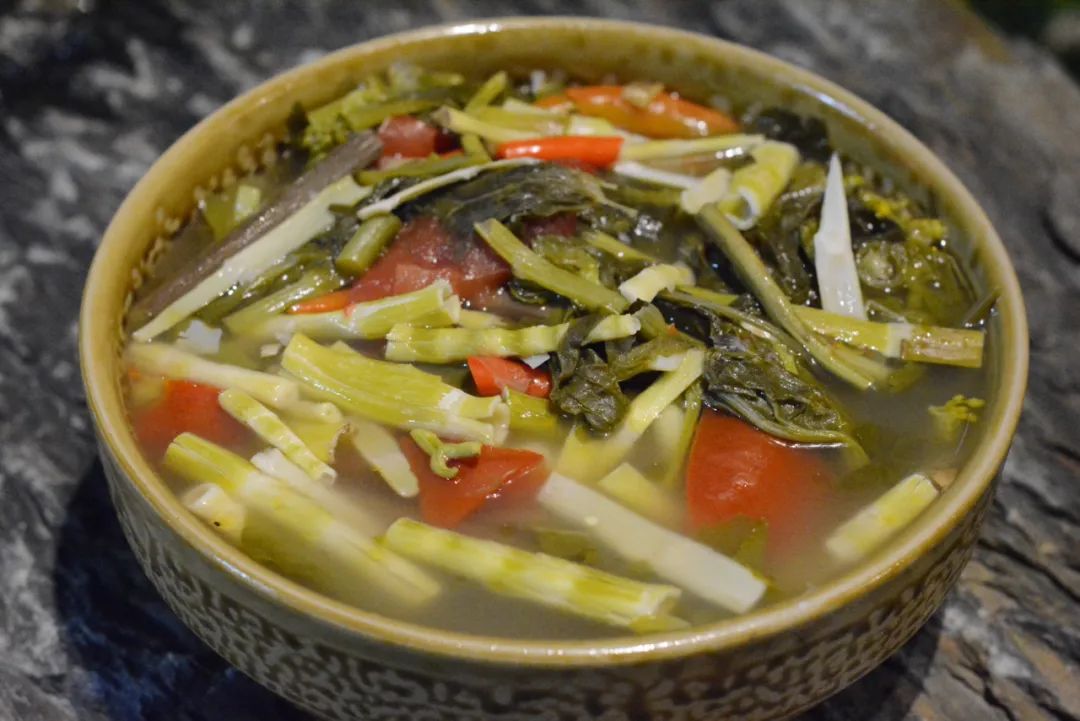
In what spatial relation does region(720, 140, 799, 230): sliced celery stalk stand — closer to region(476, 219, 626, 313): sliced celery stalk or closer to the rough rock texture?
region(476, 219, 626, 313): sliced celery stalk

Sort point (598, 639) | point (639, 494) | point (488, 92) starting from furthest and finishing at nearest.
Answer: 1. point (488, 92)
2. point (639, 494)
3. point (598, 639)

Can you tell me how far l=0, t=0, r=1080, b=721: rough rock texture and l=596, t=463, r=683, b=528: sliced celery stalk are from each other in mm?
569

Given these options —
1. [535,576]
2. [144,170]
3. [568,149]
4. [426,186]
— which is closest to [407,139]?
[426,186]

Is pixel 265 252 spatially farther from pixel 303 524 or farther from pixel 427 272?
pixel 303 524

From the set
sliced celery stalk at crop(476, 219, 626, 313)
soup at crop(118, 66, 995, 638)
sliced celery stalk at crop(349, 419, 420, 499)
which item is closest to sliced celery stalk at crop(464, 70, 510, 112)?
soup at crop(118, 66, 995, 638)

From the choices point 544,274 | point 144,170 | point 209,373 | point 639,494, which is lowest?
point 144,170

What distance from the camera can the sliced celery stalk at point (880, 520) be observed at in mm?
1944

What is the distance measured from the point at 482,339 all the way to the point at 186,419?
594 millimetres

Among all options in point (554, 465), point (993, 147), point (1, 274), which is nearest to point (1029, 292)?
point (993, 147)

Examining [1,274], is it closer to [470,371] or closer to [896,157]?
[470,371]

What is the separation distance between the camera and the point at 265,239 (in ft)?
8.16

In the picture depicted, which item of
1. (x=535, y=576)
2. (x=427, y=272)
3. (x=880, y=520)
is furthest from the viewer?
(x=427, y=272)

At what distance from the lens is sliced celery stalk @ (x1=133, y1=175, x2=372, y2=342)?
237 centimetres

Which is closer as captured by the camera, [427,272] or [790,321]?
[790,321]
